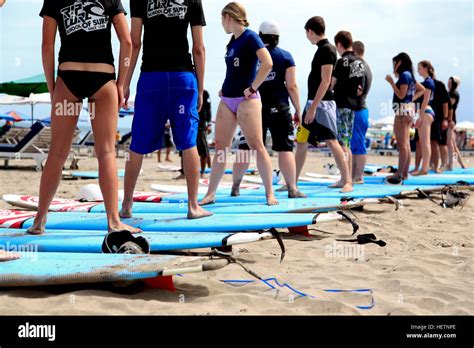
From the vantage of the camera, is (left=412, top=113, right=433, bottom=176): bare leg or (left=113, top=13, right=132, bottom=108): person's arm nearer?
(left=113, top=13, right=132, bottom=108): person's arm

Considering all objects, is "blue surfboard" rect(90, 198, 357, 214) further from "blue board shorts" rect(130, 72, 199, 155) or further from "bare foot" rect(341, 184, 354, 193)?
"bare foot" rect(341, 184, 354, 193)

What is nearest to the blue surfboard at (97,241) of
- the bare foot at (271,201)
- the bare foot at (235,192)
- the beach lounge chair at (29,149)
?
the bare foot at (271,201)

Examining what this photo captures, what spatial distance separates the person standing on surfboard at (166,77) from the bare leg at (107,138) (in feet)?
2.07

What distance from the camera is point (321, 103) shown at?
20.7 ft

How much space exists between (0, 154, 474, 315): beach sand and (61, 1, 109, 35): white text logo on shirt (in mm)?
1488

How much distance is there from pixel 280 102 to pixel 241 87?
0.85 m

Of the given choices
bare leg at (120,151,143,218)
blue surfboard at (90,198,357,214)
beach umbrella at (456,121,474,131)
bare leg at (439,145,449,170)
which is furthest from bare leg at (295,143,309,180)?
beach umbrella at (456,121,474,131)

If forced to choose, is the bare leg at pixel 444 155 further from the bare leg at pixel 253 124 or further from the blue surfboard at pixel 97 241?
the blue surfboard at pixel 97 241

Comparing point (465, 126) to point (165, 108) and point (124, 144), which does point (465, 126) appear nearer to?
point (124, 144)

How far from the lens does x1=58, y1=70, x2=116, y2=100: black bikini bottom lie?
3.39m

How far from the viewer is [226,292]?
2.85m

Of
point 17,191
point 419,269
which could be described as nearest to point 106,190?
point 419,269

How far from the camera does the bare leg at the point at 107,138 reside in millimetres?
3441
